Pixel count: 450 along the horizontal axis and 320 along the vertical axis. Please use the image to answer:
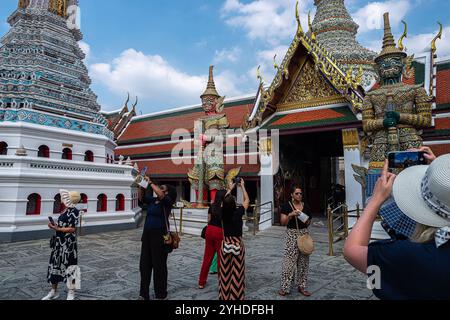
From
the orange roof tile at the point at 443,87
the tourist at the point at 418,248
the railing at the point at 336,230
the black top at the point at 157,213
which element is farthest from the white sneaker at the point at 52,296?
the orange roof tile at the point at 443,87

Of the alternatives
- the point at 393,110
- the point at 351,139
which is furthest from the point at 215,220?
the point at 351,139

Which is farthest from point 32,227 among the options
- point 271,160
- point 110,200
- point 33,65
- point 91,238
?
point 271,160

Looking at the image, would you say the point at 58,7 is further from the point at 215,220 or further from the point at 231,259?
the point at 231,259

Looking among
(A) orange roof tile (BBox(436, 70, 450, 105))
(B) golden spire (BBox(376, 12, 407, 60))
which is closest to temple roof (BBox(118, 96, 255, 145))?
(A) orange roof tile (BBox(436, 70, 450, 105))

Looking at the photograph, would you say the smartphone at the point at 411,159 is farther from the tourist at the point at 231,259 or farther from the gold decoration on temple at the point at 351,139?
the gold decoration on temple at the point at 351,139

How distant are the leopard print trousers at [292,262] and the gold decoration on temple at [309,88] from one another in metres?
7.21

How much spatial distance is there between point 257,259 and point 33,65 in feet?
40.2

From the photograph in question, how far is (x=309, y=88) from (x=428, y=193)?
10.2 metres

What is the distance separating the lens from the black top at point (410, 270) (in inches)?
46.2

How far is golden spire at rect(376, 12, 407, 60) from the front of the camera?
6.58 m

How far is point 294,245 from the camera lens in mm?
4402

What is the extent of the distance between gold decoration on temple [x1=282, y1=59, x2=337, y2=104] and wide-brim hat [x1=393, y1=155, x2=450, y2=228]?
31.4 ft

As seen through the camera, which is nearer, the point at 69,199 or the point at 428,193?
the point at 428,193

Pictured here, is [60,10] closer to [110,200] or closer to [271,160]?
[110,200]
